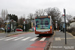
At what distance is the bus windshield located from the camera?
18.6 meters

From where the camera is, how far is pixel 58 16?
62.5 metres

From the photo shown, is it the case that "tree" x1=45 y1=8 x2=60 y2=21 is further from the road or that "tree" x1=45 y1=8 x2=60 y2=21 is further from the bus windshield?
the road

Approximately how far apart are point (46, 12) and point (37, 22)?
151 feet

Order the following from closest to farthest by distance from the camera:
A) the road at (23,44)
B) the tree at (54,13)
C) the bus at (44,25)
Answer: the road at (23,44) → the bus at (44,25) → the tree at (54,13)

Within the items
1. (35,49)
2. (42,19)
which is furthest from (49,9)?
(35,49)

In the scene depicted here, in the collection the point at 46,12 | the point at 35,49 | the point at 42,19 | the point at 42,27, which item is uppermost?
the point at 46,12

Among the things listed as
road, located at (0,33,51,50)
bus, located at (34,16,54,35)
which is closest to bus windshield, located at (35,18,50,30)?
bus, located at (34,16,54,35)

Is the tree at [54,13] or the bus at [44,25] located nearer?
the bus at [44,25]

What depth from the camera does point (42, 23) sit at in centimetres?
1881

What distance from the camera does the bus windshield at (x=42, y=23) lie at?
18.6 metres

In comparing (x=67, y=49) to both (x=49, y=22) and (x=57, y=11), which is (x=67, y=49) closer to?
(x=49, y=22)

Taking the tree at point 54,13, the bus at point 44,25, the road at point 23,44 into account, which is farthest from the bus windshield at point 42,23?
the tree at point 54,13

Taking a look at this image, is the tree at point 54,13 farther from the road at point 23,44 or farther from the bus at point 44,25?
the road at point 23,44

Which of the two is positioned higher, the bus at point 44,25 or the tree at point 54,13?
the tree at point 54,13
